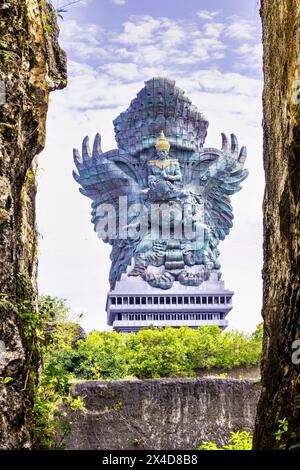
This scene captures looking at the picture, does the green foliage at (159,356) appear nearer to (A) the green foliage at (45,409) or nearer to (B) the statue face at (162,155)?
(A) the green foliage at (45,409)

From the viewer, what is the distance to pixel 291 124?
39.9 feet

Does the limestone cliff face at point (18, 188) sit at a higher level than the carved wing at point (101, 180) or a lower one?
lower

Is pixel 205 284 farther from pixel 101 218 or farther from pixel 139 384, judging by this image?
pixel 139 384

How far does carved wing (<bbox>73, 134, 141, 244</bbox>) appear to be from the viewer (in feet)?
238

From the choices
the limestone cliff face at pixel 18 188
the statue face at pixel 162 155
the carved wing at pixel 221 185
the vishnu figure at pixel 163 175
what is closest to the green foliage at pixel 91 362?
the limestone cliff face at pixel 18 188

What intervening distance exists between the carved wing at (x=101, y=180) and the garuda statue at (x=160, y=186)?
0.07m

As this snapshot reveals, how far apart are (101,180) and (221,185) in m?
9.35

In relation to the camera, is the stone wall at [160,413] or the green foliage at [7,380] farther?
the stone wall at [160,413]

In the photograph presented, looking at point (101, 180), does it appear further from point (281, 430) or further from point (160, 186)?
point (281, 430)

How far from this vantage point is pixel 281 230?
12422 mm

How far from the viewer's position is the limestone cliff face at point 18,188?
1108cm

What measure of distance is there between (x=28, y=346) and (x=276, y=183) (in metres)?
4.05

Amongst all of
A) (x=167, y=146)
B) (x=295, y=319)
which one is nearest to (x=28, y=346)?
(x=295, y=319)

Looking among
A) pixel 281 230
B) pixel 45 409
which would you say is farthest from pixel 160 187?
pixel 281 230
